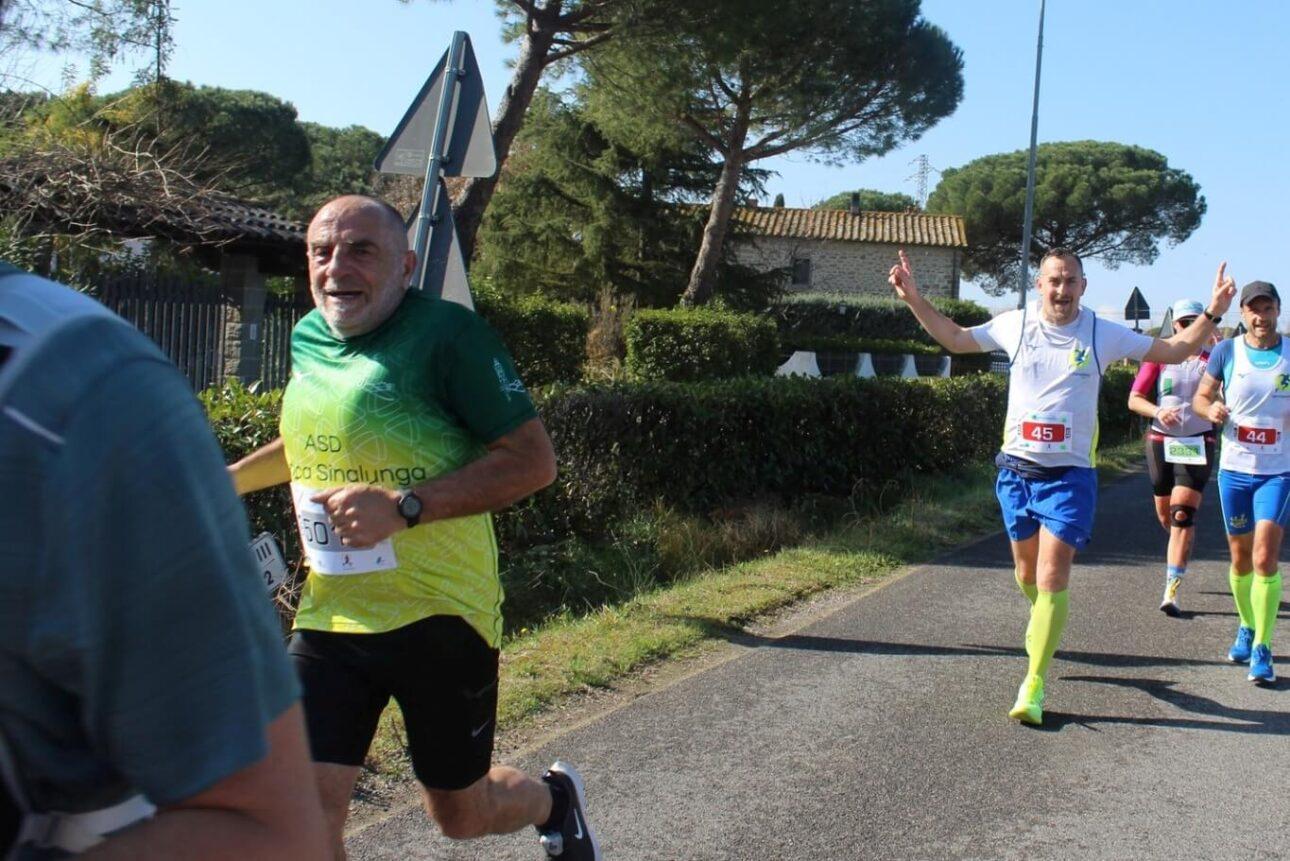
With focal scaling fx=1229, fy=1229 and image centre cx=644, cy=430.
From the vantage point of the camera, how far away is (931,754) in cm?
502

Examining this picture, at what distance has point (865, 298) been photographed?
157ft

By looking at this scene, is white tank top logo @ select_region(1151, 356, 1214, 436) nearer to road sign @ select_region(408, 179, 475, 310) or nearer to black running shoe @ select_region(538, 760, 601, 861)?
road sign @ select_region(408, 179, 475, 310)

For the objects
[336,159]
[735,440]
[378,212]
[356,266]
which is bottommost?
[735,440]

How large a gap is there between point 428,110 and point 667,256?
2848 cm

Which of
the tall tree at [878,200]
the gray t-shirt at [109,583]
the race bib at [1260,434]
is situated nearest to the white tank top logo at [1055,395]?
the race bib at [1260,434]

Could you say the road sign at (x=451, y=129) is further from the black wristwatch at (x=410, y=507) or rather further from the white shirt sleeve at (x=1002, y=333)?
the black wristwatch at (x=410, y=507)

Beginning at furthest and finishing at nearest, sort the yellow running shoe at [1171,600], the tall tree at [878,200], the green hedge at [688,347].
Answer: the tall tree at [878,200]
the green hedge at [688,347]
the yellow running shoe at [1171,600]

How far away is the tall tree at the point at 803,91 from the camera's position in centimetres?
2245

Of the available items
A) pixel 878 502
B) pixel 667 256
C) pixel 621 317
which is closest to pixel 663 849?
pixel 878 502

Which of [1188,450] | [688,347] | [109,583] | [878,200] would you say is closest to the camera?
[109,583]

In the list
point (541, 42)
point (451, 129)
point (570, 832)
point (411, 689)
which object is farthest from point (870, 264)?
point (411, 689)

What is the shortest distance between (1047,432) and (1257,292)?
1783 mm

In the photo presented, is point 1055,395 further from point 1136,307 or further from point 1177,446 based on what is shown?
point 1136,307

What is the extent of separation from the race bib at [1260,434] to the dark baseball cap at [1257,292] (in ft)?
2.08
